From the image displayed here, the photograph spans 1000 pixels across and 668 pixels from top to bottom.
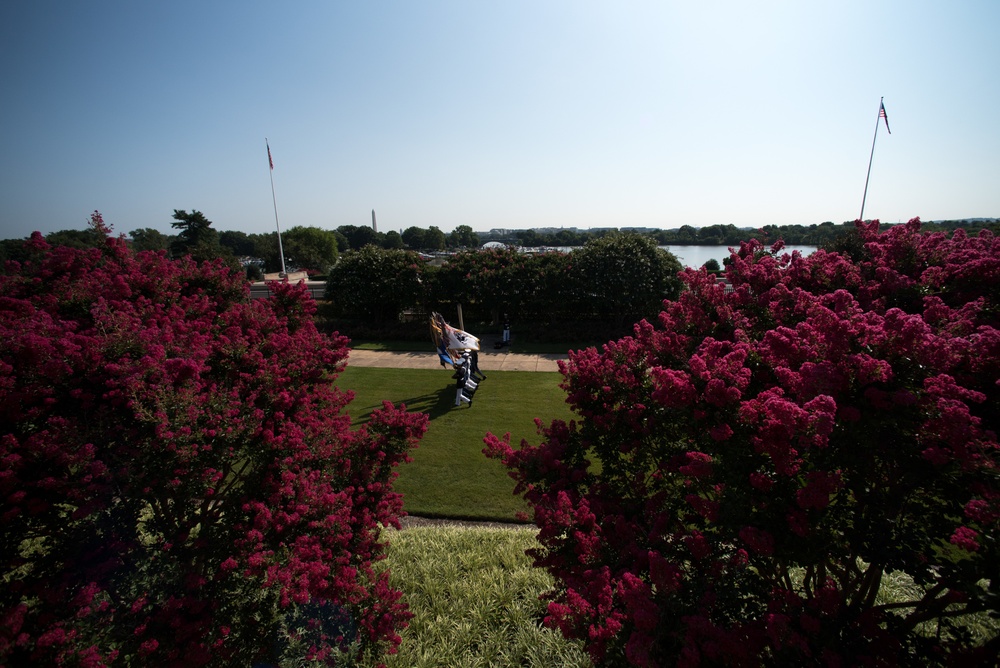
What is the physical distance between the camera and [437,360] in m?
15.4

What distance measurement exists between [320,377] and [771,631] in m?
4.51

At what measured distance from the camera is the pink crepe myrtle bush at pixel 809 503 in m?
2.35

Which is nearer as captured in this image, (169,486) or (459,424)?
(169,486)

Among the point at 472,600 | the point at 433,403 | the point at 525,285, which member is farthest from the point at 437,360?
the point at 472,600

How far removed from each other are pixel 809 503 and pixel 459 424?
26.9ft

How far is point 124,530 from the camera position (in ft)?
10.8

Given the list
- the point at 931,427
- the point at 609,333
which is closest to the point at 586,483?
the point at 931,427

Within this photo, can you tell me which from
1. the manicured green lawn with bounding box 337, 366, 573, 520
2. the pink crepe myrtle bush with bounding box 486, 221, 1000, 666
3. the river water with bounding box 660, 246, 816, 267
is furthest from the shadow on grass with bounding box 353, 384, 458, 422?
the pink crepe myrtle bush with bounding box 486, 221, 1000, 666

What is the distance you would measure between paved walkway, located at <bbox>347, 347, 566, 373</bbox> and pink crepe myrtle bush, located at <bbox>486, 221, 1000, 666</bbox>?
10.5 m

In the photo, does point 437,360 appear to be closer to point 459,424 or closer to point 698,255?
point 459,424

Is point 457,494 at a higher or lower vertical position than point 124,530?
lower

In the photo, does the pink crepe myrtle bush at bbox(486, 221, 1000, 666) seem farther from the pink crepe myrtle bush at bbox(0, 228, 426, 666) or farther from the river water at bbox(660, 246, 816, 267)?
the river water at bbox(660, 246, 816, 267)

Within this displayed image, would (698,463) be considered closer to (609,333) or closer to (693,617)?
(693,617)

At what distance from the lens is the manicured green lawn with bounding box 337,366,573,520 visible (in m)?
7.58
